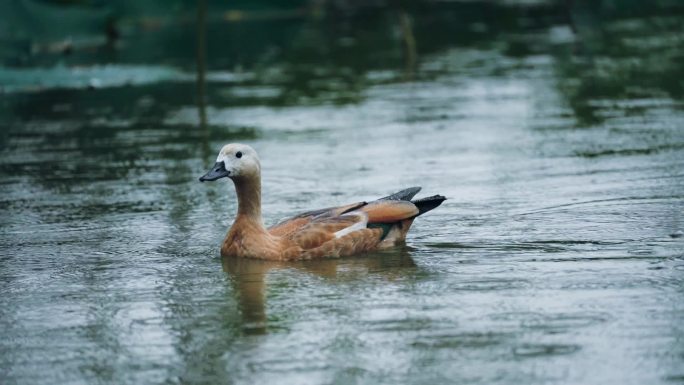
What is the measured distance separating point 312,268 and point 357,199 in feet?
8.57

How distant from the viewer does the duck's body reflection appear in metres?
9.91

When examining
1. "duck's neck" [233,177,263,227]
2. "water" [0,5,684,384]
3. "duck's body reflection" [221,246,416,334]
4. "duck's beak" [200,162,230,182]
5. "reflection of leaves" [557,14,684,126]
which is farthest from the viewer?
"reflection of leaves" [557,14,684,126]

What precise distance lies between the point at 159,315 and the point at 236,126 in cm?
893

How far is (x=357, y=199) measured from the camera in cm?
1309

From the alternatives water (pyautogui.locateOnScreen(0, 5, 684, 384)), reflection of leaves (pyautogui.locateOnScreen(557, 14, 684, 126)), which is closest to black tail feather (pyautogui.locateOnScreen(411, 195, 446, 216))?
water (pyautogui.locateOnScreen(0, 5, 684, 384))

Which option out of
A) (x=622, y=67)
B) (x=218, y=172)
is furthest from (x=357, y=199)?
(x=622, y=67)

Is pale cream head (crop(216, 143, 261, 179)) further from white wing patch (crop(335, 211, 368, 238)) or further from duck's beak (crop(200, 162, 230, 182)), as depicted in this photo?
white wing patch (crop(335, 211, 368, 238))

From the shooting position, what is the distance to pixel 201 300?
31.8ft

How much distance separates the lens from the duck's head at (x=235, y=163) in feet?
35.3

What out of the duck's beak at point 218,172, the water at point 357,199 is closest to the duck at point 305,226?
the duck's beak at point 218,172

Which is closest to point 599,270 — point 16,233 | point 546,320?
point 546,320

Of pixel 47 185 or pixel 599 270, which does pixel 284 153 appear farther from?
pixel 599 270

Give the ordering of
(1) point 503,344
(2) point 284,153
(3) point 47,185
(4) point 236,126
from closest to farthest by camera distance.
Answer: (1) point 503,344 < (3) point 47,185 < (2) point 284,153 < (4) point 236,126

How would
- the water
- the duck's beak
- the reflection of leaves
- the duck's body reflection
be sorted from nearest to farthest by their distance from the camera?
the water
the duck's body reflection
the duck's beak
the reflection of leaves
